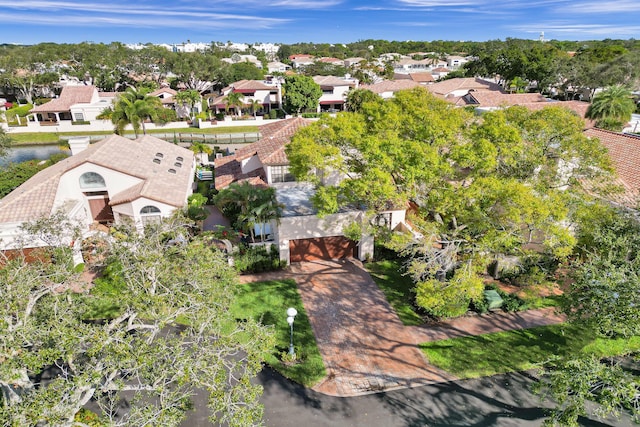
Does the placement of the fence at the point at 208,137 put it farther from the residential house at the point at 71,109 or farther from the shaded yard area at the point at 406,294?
the shaded yard area at the point at 406,294

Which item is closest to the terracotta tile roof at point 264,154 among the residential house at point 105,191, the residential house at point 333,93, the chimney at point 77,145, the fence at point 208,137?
the residential house at point 105,191

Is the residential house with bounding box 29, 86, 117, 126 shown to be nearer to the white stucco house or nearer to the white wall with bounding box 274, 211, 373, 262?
the white stucco house

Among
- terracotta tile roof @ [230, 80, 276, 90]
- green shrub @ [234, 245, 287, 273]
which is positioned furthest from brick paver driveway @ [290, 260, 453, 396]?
terracotta tile roof @ [230, 80, 276, 90]

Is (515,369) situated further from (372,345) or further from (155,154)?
(155,154)

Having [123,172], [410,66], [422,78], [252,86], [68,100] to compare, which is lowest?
[123,172]

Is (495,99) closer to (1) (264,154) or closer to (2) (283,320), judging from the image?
(1) (264,154)

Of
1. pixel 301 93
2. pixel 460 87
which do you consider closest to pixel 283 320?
pixel 301 93
